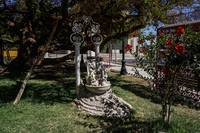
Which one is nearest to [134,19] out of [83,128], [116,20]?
[116,20]

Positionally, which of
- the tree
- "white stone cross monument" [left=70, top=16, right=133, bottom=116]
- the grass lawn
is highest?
the tree

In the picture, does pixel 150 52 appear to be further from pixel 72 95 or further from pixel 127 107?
pixel 72 95

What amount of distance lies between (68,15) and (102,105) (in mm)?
7085

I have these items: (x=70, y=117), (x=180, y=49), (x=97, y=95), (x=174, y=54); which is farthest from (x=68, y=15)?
(x=180, y=49)

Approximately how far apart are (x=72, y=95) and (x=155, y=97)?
392 centimetres

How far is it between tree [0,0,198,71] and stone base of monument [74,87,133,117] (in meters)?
4.16

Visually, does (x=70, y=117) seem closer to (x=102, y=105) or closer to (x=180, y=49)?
(x=102, y=105)

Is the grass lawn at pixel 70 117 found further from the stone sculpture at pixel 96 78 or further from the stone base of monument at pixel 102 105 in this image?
the stone sculpture at pixel 96 78

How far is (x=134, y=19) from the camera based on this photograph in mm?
10477

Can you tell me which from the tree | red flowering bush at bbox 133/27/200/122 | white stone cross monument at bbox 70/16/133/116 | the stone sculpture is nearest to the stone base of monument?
white stone cross monument at bbox 70/16/133/116

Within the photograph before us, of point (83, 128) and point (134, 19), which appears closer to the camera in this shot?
point (83, 128)

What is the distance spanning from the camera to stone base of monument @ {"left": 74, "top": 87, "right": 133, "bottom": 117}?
5.70 meters

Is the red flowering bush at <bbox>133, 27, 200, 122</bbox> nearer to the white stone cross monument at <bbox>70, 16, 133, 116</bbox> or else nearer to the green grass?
the green grass

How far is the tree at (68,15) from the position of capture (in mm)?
8672
